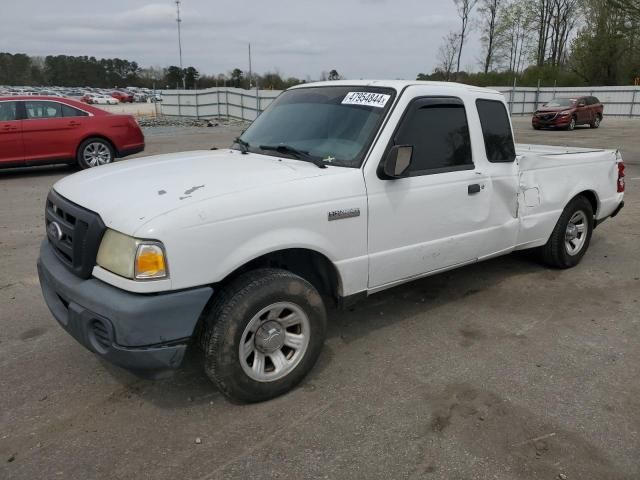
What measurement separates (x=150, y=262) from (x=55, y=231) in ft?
3.33

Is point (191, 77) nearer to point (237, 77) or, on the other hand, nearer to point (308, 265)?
point (237, 77)

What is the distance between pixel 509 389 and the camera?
3326 mm

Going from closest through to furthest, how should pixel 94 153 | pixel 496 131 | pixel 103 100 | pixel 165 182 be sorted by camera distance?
pixel 165 182, pixel 496 131, pixel 94 153, pixel 103 100

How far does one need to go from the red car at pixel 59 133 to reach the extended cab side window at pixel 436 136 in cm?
921

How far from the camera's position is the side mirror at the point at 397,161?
11.2 feet

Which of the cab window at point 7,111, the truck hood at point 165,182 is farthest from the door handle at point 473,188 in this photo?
the cab window at point 7,111

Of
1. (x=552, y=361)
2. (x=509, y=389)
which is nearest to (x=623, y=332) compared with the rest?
(x=552, y=361)

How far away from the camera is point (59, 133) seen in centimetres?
1084

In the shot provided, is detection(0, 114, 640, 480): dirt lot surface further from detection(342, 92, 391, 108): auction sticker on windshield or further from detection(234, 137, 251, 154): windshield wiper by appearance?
detection(342, 92, 391, 108): auction sticker on windshield

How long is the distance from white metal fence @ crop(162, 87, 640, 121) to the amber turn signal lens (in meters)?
18.9

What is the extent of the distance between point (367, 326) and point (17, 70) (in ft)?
392

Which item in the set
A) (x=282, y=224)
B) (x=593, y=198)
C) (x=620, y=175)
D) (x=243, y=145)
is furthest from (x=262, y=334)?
(x=620, y=175)

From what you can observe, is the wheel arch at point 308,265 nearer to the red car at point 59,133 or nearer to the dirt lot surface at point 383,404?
the dirt lot surface at point 383,404

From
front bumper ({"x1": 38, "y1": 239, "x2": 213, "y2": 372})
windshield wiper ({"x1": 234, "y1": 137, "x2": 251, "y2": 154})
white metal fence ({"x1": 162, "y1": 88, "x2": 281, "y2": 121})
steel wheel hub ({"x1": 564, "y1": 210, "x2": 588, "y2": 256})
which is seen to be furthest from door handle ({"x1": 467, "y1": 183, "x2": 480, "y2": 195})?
white metal fence ({"x1": 162, "y1": 88, "x2": 281, "y2": 121})
